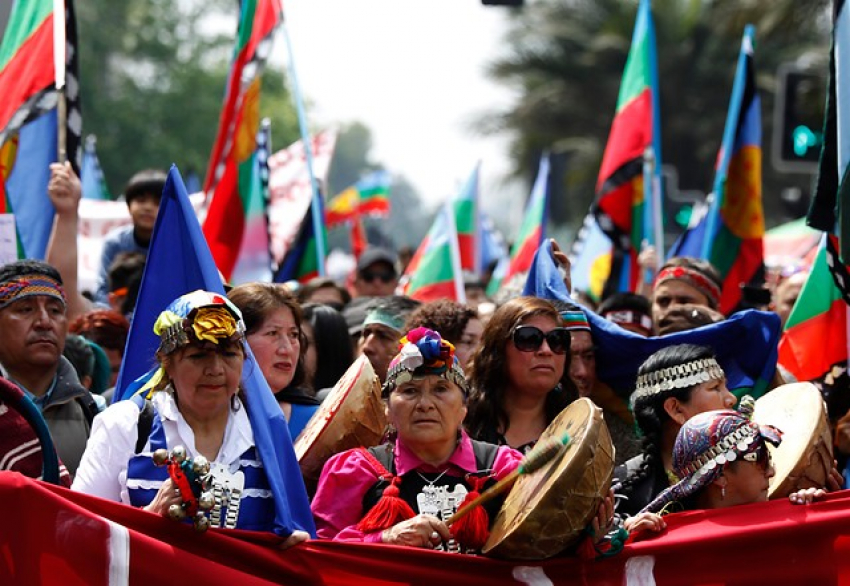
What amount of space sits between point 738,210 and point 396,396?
207 inches

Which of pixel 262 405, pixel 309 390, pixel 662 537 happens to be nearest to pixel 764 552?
pixel 662 537

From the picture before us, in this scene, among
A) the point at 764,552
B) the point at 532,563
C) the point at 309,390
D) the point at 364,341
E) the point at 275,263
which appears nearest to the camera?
the point at 532,563

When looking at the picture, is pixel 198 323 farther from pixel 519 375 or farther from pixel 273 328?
pixel 519 375

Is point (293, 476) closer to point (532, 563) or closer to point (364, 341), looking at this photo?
point (532, 563)

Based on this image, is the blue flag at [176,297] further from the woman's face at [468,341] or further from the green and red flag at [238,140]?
the green and red flag at [238,140]

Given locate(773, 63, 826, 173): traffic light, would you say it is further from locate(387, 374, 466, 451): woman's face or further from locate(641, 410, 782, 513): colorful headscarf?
locate(387, 374, 466, 451): woman's face

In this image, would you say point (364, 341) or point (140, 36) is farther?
point (140, 36)

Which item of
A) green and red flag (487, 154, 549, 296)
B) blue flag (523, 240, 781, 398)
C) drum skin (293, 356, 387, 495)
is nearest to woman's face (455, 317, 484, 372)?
blue flag (523, 240, 781, 398)

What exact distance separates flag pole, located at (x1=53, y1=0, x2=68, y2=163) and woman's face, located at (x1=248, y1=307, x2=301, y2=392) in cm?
176

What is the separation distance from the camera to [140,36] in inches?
2083

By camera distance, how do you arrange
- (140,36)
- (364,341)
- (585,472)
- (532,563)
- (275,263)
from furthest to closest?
(140,36), (275,263), (364,341), (532,563), (585,472)

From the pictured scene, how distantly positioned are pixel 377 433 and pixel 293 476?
1029mm

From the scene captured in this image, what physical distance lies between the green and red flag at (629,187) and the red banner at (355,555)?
5.04 m

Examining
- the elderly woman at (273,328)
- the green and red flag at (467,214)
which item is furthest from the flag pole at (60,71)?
the green and red flag at (467,214)
